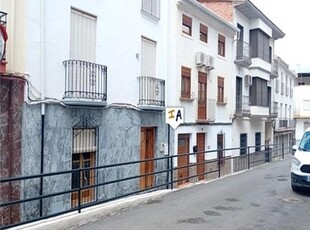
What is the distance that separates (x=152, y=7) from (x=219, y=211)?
9.17 m

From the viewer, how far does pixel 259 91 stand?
81.7 ft

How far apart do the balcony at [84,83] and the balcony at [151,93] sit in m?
2.34

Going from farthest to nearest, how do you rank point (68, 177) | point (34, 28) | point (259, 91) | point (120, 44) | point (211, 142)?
point (259, 91)
point (211, 142)
point (120, 44)
point (68, 177)
point (34, 28)

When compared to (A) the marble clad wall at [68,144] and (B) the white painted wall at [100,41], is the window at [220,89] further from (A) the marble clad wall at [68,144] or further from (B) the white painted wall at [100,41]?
(A) the marble clad wall at [68,144]

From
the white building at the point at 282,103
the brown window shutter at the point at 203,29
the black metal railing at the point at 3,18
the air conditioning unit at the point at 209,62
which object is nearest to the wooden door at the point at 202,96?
the air conditioning unit at the point at 209,62

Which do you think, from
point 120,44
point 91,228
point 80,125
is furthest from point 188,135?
point 91,228

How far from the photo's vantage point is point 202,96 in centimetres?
1805

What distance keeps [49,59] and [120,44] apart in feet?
10.7

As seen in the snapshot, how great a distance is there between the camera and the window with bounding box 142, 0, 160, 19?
13645 millimetres

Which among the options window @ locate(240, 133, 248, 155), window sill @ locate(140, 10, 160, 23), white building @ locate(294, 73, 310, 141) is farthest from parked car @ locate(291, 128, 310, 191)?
white building @ locate(294, 73, 310, 141)

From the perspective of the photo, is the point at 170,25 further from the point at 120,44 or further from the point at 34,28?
the point at 34,28

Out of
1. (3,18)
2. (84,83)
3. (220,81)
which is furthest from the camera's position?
(220,81)

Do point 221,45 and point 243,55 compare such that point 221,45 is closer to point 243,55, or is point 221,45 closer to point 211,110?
point 243,55

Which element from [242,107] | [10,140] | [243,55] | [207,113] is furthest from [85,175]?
[243,55]
